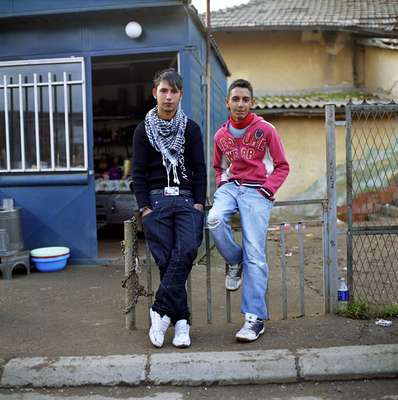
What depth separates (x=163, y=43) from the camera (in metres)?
6.89

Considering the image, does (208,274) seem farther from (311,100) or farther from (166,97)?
(311,100)

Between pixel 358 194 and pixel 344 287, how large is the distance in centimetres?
306

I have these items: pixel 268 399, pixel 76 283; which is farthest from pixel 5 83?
pixel 268 399

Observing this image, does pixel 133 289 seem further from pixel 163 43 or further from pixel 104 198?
pixel 104 198

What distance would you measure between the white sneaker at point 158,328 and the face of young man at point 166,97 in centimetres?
154

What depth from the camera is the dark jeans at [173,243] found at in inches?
156

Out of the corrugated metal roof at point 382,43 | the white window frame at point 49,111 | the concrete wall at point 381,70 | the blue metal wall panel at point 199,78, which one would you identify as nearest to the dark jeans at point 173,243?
the blue metal wall panel at point 199,78

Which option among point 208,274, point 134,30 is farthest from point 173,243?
point 134,30

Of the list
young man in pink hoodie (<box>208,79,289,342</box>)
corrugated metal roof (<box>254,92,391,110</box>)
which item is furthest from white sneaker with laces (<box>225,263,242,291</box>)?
corrugated metal roof (<box>254,92,391,110</box>)

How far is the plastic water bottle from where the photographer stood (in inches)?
178

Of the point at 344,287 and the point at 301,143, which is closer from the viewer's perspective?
the point at 344,287

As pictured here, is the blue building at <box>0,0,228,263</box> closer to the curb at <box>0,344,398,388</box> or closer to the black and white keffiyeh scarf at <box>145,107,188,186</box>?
the black and white keffiyeh scarf at <box>145,107,188,186</box>

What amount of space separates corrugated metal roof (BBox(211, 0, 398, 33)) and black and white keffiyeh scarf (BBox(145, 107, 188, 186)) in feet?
36.5

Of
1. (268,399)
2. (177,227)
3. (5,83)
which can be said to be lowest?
(268,399)
